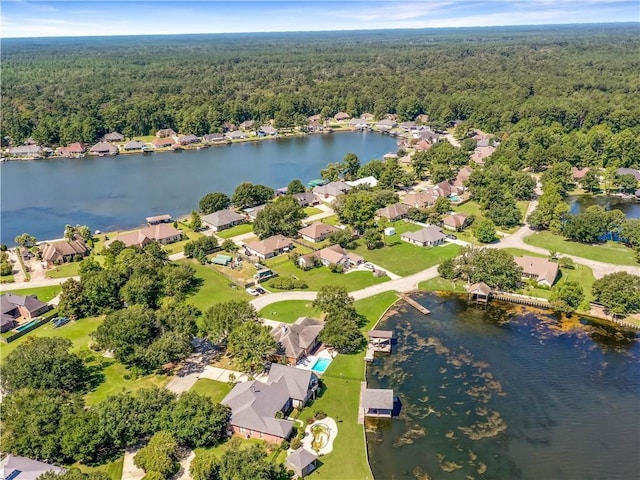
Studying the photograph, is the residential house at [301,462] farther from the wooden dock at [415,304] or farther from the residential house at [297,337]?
the wooden dock at [415,304]

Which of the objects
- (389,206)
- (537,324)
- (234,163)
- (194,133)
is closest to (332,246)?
(389,206)

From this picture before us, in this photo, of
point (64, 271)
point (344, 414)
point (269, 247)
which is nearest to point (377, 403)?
point (344, 414)

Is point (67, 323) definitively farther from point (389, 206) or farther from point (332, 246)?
point (389, 206)

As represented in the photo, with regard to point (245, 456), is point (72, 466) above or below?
below

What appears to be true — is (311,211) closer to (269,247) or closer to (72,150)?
(269,247)

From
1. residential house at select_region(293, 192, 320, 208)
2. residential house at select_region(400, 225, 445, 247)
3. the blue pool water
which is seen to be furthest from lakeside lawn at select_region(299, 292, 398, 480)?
residential house at select_region(293, 192, 320, 208)

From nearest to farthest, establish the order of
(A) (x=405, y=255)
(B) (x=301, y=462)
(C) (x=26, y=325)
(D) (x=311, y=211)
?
1. (B) (x=301, y=462)
2. (C) (x=26, y=325)
3. (A) (x=405, y=255)
4. (D) (x=311, y=211)

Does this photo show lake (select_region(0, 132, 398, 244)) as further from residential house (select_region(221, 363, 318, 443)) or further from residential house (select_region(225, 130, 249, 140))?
residential house (select_region(221, 363, 318, 443))
